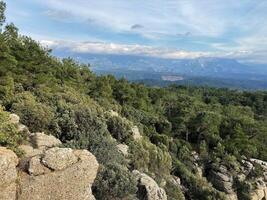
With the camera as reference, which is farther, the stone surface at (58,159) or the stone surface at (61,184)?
the stone surface at (58,159)

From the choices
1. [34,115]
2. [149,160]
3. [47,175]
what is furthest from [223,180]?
[47,175]

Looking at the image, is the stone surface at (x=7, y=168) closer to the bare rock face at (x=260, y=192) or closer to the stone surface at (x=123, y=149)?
the stone surface at (x=123, y=149)

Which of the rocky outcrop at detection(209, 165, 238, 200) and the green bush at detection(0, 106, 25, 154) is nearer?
the green bush at detection(0, 106, 25, 154)

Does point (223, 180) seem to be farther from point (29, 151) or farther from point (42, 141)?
point (29, 151)

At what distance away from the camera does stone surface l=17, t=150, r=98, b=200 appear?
1212 cm

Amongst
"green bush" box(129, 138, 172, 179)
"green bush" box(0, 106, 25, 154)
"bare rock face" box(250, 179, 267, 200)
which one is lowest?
"bare rock face" box(250, 179, 267, 200)

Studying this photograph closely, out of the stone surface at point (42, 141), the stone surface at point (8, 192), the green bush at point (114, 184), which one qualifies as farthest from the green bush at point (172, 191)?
the stone surface at point (8, 192)

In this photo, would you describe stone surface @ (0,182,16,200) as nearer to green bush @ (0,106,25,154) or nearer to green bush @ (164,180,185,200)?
green bush @ (0,106,25,154)

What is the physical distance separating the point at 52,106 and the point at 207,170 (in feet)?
81.3

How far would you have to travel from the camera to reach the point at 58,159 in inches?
500

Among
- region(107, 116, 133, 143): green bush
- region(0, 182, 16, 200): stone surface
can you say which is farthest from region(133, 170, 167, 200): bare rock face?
region(107, 116, 133, 143): green bush

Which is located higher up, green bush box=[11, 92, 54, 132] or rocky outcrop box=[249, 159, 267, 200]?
green bush box=[11, 92, 54, 132]

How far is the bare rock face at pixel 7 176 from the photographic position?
1140cm

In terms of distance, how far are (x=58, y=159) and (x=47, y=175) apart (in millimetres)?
626
